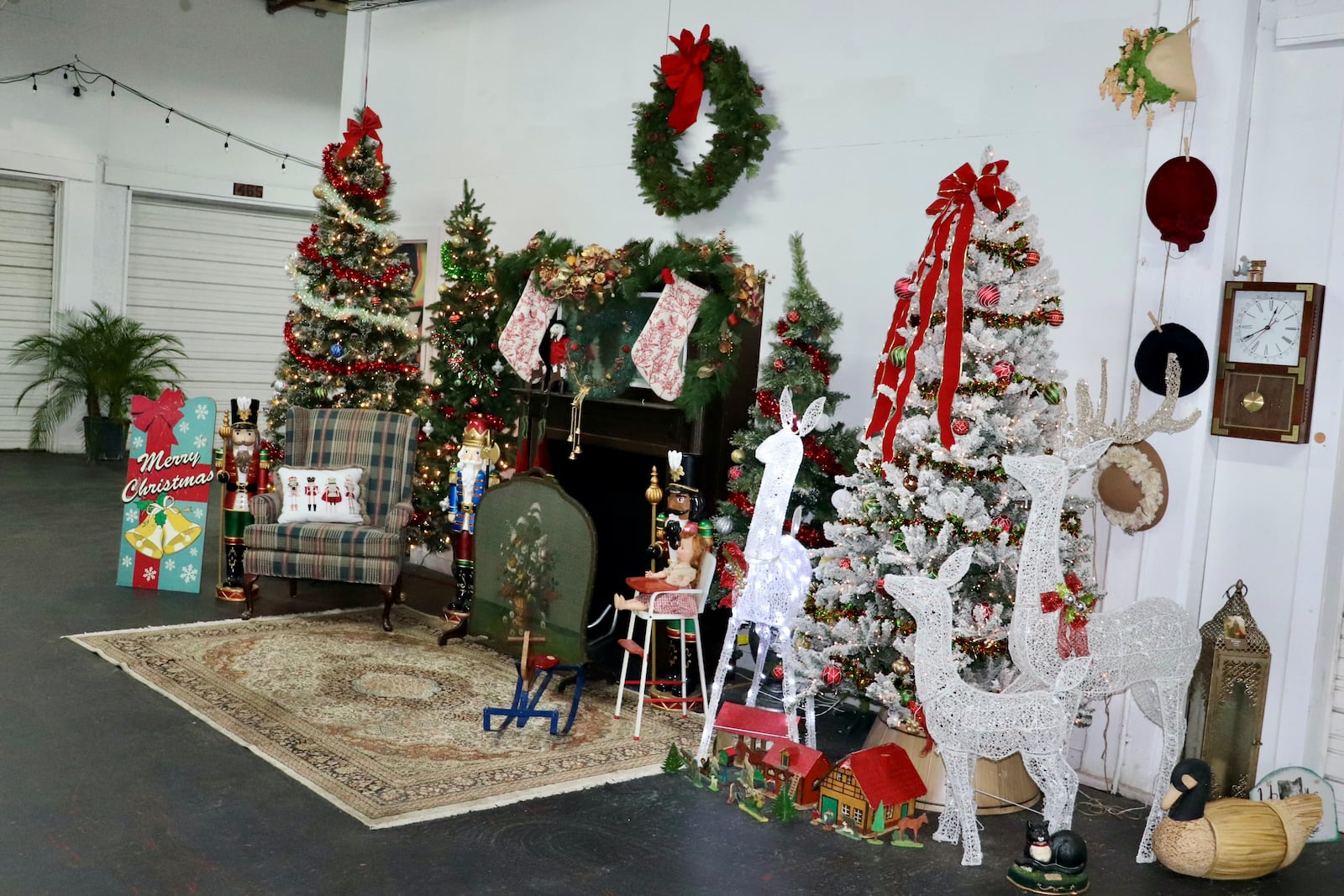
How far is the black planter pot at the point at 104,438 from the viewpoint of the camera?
38.1ft

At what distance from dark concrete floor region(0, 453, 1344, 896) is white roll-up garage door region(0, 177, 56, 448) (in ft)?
25.8

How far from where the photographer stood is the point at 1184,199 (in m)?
4.51

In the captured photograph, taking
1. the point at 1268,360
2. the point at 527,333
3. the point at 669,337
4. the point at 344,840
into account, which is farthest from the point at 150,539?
the point at 1268,360

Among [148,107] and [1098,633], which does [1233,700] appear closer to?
[1098,633]

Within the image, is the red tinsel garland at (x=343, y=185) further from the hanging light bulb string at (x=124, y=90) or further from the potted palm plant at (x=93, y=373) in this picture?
the hanging light bulb string at (x=124, y=90)

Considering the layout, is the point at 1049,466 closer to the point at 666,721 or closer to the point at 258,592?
the point at 666,721

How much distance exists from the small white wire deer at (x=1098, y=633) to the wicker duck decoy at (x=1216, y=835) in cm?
18

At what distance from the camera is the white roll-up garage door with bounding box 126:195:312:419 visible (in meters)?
12.5

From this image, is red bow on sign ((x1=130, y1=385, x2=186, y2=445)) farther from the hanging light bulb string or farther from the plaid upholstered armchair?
the hanging light bulb string

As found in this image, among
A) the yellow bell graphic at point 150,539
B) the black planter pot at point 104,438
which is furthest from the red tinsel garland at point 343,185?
the black planter pot at point 104,438

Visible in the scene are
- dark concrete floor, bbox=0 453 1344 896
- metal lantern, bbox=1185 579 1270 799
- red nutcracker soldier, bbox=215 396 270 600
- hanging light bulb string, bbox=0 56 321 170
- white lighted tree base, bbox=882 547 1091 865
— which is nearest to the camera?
dark concrete floor, bbox=0 453 1344 896

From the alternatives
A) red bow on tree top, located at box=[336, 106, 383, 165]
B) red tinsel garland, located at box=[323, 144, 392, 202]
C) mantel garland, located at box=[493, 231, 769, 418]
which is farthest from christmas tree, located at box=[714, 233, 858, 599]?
red bow on tree top, located at box=[336, 106, 383, 165]

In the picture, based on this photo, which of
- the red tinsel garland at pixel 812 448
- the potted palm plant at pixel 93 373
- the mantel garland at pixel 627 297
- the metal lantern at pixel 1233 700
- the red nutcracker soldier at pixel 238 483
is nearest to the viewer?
the metal lantern at pixel 1233 700

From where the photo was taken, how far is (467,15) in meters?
8.38
